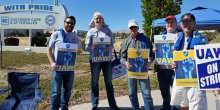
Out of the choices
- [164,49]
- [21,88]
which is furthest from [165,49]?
[21,88]

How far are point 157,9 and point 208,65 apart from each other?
1957 cm

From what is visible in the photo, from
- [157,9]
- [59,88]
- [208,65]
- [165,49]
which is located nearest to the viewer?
[208,65]

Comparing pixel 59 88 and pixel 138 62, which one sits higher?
pixel 138 62

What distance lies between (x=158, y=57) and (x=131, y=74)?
0.61 meters

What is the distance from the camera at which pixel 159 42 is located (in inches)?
250

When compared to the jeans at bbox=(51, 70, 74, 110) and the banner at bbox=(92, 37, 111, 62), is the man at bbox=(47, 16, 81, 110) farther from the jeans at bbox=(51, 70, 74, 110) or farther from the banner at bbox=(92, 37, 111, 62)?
the banner at bbox=(92, 37, 111, 62)

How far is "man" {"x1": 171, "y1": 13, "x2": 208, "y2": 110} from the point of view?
465 centimetres

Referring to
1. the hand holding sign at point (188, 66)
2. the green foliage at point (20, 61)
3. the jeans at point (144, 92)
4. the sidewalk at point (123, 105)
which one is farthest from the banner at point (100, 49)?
the green foliage at point (20, 61)

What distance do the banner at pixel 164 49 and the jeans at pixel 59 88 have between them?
1.65 meters

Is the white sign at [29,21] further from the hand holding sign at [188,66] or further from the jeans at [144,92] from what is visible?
the hand holding sign at [188,66]

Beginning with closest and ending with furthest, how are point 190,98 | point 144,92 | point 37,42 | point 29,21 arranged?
point 190,98 < point 144,92 < point 29,21 < point 37,42

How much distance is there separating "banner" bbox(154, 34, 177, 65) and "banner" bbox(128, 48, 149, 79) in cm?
29

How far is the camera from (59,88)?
20.3 feet

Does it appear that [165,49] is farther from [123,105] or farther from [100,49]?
[123,105]
